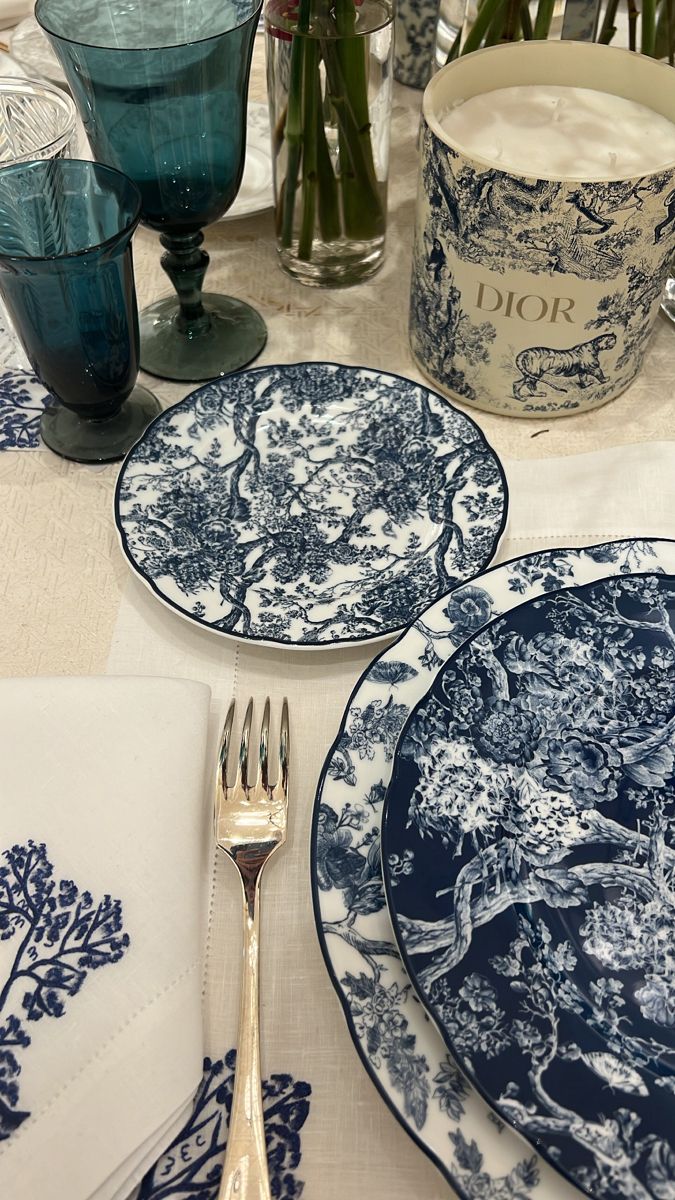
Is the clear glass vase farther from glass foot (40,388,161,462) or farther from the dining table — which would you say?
glass foot (40,388,161,462)

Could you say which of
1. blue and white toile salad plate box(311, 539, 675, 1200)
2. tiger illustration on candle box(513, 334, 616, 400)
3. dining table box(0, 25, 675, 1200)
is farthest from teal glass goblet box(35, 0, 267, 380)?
blue and white toile salad plate box(311, 539, 675, 1200)

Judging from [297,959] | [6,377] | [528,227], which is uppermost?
[528,227]

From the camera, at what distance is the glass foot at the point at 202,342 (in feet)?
2.48

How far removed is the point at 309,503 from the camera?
0.65 m

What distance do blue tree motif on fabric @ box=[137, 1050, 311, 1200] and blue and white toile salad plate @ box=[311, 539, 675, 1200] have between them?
2.4 inches

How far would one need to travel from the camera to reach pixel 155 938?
17.1 inches

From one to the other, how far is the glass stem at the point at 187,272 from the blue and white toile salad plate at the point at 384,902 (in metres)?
0.37

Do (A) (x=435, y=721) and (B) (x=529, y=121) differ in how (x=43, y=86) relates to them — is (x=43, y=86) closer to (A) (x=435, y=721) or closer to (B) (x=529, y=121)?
(B) (x=529, y=121)

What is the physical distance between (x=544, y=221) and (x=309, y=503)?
234mm

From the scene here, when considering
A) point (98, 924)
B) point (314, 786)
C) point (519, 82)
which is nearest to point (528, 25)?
point (519, 82)

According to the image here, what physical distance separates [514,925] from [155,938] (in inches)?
6.5

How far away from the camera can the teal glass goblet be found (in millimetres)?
605

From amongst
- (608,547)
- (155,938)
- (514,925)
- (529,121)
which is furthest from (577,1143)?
(529,121)

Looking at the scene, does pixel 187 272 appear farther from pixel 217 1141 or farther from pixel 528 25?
pixel 217 1141
